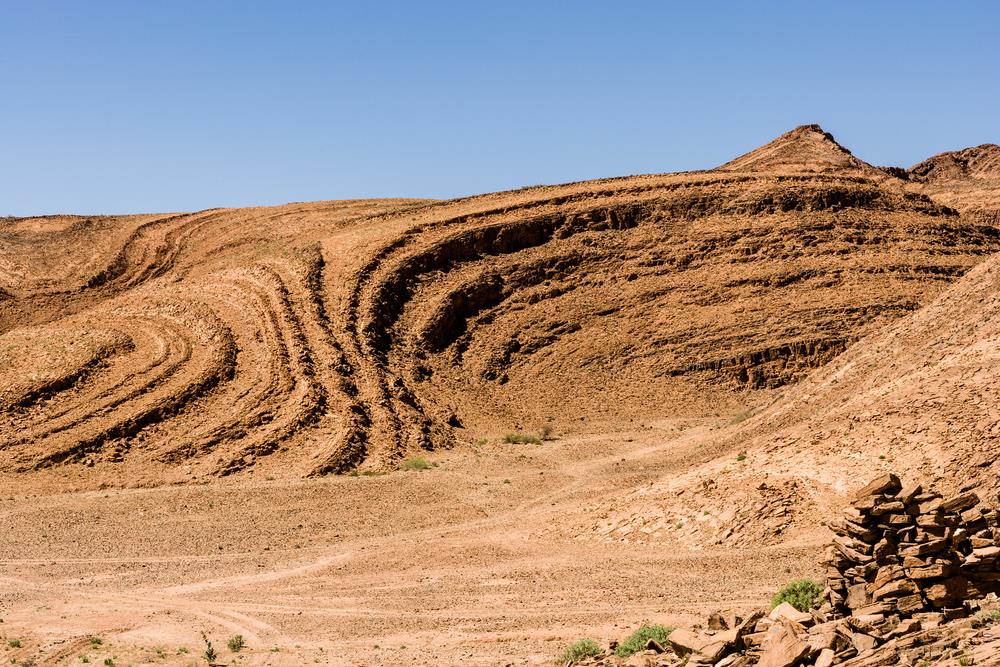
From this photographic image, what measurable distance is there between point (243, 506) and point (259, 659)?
13.6 metres

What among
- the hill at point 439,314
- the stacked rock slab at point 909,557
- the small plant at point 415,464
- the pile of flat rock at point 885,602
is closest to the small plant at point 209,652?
the pile of flat rock at point 885,602

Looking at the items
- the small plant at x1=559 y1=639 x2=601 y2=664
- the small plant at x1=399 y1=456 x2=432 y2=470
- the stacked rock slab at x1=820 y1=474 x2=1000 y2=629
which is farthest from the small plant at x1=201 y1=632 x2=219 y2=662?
the small plant at x1=399 y1=456 x2=432 y2=470

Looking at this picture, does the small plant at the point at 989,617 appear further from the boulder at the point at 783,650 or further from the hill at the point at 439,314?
the hill at the point at 439,314

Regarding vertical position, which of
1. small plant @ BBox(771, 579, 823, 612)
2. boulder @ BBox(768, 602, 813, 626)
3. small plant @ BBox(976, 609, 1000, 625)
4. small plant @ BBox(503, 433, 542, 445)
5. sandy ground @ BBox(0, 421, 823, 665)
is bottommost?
sandy ground @ BBox(0, 421, 823, 665)

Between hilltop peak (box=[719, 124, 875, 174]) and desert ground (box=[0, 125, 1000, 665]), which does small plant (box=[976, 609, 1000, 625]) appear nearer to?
desert ground (box=[0, 125, 1000, 665])

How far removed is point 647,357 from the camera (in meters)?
43.6

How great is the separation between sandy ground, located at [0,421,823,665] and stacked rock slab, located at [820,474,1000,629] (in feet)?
15.0

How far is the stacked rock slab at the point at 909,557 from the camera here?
1115 centimetres

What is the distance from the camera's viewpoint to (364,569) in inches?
902

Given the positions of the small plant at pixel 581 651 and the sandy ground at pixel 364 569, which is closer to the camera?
the small plant at pixel 581 651

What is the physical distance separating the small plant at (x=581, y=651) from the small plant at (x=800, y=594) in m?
2.30

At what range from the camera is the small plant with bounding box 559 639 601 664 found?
14.2 m

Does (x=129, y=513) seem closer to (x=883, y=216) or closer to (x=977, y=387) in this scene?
(x=977, y=387)

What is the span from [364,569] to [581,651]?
9358 mm
